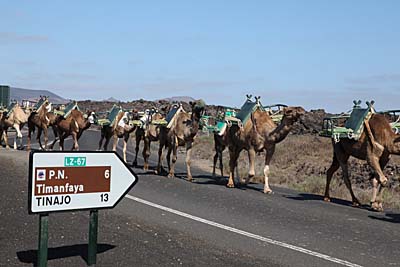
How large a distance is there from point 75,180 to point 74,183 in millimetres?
36

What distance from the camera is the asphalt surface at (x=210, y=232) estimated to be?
30.3 feet

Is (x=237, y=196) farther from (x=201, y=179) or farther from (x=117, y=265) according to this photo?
(x=117, y=265)

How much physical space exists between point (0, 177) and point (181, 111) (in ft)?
21.3

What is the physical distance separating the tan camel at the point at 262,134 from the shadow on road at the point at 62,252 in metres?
8.74

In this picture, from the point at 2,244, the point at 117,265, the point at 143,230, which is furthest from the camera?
the point at 143,230

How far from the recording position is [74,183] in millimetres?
7355

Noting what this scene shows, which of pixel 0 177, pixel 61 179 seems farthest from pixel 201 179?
pixel 61 179

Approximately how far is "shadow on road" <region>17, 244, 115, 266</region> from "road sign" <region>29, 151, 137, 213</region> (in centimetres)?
157

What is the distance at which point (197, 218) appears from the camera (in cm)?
1268

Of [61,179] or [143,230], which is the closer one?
[61,179]

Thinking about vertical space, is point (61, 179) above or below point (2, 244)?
above

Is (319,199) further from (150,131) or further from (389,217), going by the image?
(150,131)

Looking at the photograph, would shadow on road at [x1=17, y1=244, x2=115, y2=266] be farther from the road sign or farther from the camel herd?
the camel herd

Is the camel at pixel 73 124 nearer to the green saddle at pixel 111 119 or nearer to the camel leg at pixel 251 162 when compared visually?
the green saddle at pixel 111 119
